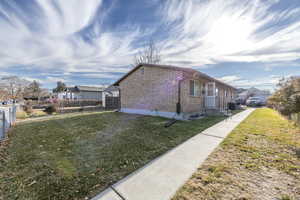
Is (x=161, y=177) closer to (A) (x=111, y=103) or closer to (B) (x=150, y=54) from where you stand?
(A) (x=111, y=103)

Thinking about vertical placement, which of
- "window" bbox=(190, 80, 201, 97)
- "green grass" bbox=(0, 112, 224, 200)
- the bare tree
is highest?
the bare tree

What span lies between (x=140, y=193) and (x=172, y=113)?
762cm

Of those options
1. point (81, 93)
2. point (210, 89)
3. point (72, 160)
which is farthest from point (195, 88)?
point (81, 93)

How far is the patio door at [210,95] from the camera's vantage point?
1276 cm

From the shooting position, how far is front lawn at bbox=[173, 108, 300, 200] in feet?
7.41

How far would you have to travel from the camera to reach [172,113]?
9641 mm

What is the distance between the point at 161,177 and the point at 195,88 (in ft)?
31.3

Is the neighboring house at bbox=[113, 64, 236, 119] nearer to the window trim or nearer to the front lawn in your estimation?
the window trim

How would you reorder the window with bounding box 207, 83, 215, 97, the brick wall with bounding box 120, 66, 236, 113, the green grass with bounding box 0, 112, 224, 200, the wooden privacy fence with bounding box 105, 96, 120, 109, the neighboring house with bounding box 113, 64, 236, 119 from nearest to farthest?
the green grass with bounding box 0, 112, 224, 200 < the neighboring house with bounding box 113, 64, 236, 119 < the brick wall with bounding box 120, 66, 236, 113 < the window with bounding box 207, 83, 215, 97 < the wooden privacy fence with bounding box 105, 96, 120, 109

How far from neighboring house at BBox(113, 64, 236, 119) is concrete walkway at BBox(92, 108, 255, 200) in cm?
551

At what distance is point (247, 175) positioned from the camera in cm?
284

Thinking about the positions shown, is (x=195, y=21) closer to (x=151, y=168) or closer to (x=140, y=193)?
(x=151, y=168)

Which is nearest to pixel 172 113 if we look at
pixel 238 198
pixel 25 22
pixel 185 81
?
pixel 185 81

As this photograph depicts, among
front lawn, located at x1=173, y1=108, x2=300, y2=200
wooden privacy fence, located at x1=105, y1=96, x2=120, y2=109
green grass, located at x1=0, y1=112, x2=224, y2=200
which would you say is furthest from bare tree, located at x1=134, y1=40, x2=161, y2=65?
front lawn, located at x1=173, y1=108, x2=300, y2=200
